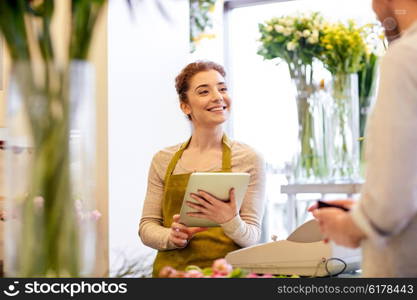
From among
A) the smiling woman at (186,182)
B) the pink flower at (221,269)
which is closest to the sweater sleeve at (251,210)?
the smiling woman at (186,182)

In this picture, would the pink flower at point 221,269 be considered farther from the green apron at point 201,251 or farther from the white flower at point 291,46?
the white flower at point 291,46

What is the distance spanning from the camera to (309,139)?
3.18 meters

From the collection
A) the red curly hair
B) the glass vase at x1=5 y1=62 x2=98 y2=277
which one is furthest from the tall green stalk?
the red curly hair

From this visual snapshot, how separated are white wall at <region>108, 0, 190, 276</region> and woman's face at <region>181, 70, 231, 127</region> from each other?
71 centimetres

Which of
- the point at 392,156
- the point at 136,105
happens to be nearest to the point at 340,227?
the point at 392,156

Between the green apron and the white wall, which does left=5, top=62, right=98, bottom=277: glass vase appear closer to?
the green apron

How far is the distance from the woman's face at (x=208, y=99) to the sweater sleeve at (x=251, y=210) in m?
0.21

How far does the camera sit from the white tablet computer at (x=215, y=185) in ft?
6.88

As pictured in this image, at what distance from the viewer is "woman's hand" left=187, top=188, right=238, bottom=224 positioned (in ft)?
7.09

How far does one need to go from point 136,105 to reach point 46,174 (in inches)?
107

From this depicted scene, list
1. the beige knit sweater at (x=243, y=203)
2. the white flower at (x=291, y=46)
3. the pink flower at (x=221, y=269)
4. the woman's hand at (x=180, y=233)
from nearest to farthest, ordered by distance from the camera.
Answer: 1. the pink flower at (x=221, y=269)
2. the woman's hand at (x=180, y=233)
3. the beige knit sweater at (x=243, y=203)
4. the white flower at (x=291, y=46)

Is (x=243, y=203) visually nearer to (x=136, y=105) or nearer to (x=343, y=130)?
(x=343, y=130)


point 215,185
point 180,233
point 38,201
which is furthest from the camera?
point 180,233

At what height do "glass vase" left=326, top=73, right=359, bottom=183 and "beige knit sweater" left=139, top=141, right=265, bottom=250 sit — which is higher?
"glass vase" left=326, top=73, right=359, bottom=183
